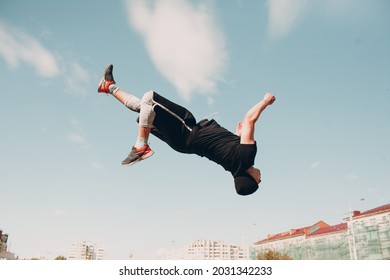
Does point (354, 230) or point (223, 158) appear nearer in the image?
point (223, 158)

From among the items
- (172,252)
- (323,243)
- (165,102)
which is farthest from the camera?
(172,252)

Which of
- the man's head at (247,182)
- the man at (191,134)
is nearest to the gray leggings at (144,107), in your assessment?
the man at (191,134)

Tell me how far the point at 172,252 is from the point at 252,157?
144m

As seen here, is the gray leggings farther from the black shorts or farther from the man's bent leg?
the man's bent leg

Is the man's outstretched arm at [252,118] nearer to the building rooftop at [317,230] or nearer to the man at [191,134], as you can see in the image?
the man at [191,134]

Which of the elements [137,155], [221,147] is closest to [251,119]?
[221,147]

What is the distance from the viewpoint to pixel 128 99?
4.51 m

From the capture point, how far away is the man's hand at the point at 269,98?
4.40 m

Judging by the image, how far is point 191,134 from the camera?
4.56 m

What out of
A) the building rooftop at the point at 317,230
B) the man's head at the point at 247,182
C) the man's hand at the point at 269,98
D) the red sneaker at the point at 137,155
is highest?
the building rooftop at the point at 317,230
